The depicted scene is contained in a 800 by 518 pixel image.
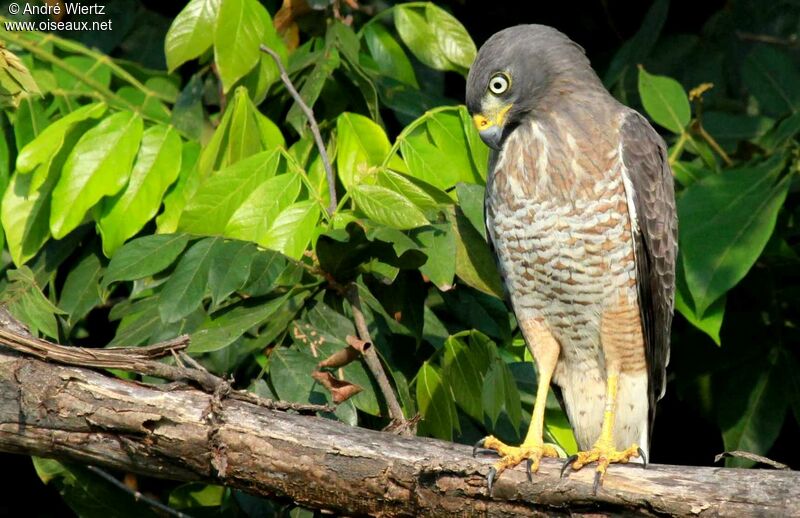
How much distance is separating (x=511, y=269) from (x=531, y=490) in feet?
3.13

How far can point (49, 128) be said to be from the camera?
12.3ft

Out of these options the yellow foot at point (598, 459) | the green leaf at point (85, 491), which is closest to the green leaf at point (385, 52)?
the yellow foot at point (598, 459)

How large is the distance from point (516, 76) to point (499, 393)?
1110 mm

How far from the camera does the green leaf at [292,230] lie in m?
3.40

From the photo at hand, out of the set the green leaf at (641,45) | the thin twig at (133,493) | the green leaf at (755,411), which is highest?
the green leaf at (641,45)

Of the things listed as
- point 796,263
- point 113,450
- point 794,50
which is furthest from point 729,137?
point 113,450

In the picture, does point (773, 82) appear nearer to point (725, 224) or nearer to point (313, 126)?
point (725, 224)

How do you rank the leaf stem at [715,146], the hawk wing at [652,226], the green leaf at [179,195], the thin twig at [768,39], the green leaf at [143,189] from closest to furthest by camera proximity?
the hawk wing at [652,226], the green leaf at [143,189], the green leaf at [179,195], the leaf stem at [715,146], the thin twig at [768,39]

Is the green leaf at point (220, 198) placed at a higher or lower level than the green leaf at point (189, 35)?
lower

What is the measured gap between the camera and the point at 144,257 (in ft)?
11.0

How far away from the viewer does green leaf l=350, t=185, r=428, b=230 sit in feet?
10.7

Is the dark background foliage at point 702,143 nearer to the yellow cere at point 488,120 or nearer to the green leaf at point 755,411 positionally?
the green leaf at point 755,411

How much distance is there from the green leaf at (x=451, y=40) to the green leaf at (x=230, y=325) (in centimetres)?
128

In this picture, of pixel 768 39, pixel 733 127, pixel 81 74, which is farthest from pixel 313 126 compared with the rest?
pixel 768 39
